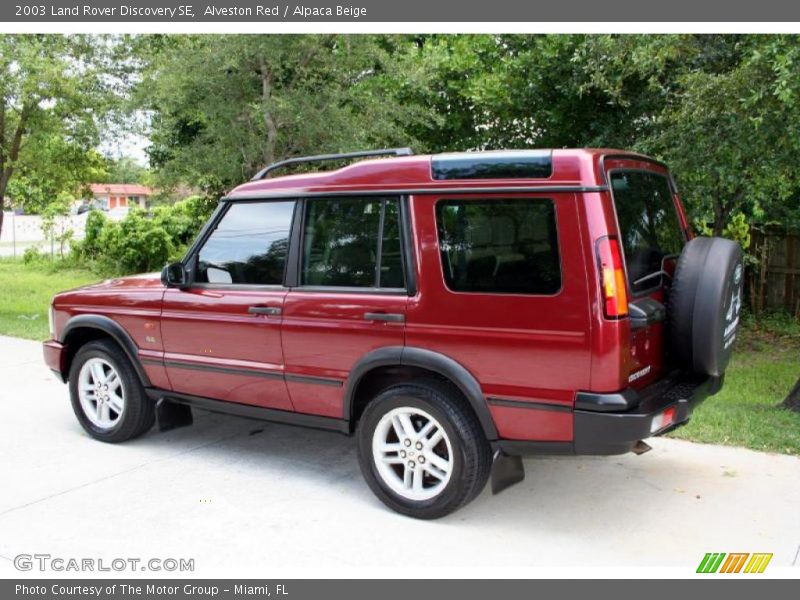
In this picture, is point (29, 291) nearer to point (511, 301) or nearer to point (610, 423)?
point (511, 301)

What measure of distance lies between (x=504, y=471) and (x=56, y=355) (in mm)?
3582

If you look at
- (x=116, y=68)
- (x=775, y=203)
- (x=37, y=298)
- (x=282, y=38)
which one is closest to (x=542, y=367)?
(x=282, y=38)

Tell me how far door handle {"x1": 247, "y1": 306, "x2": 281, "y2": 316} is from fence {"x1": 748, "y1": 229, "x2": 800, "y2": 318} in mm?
9318

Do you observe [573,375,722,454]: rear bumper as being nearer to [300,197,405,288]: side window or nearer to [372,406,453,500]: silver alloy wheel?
A: [372,406,453,500]: silver alloy wheel

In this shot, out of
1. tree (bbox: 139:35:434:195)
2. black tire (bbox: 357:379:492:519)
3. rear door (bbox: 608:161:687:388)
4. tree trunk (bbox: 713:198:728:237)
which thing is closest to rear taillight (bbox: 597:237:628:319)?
rear door (bbox: 608:161:687:388)

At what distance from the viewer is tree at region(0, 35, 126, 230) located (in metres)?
10.6

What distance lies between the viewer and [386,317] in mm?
4215

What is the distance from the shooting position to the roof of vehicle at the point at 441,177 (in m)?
3.74

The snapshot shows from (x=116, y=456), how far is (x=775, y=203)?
8704 millimetres

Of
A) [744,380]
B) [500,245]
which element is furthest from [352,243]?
[744,380]

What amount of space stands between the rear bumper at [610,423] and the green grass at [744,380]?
6.17 ft

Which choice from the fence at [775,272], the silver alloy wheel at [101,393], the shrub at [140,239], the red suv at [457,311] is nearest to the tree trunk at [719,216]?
the fence at [775,272]

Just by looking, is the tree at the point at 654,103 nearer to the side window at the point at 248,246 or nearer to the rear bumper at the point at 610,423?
the rear bumper at the point at 610,423

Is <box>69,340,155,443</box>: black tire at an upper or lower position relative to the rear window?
lower
